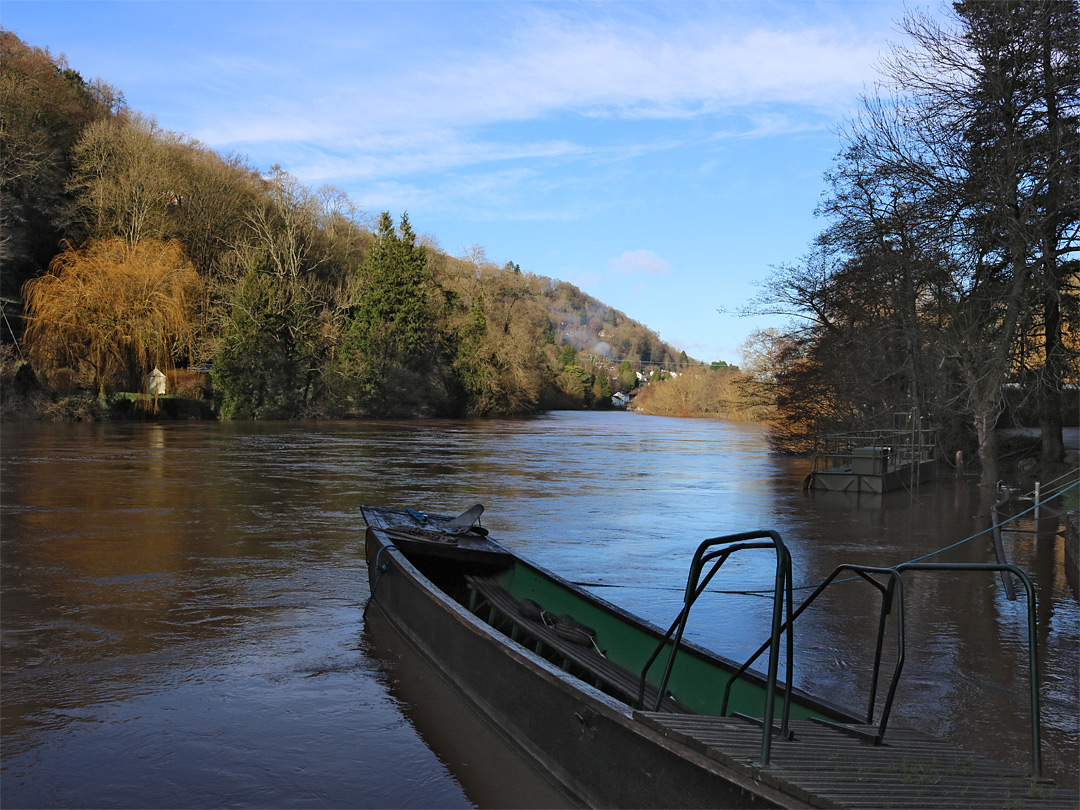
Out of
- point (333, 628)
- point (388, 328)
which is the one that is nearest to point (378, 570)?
point (333, 628)

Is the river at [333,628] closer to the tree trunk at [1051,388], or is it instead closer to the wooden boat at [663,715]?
the wooden boat at [663,715]

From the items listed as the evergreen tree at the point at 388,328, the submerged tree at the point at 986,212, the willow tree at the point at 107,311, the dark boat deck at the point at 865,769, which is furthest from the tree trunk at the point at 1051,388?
the evergreen tree at the point at 388,328

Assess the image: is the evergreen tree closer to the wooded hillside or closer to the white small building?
the wooded hillside

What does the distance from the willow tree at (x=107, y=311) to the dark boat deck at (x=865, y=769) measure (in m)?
35.7

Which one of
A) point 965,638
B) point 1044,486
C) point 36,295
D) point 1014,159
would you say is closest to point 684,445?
point 1044,486

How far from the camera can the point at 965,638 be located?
7145mm

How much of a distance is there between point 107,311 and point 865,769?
120 feet

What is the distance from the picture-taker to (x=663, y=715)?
358 cm

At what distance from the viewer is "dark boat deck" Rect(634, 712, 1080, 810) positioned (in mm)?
2965

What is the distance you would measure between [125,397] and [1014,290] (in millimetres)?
32296

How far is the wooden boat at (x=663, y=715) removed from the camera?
309 centimetres

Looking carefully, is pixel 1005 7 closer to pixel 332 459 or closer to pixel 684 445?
pixel 332 459

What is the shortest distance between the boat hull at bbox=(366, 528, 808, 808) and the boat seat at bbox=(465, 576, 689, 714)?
1.56ft

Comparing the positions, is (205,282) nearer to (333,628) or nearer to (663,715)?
(333,628)
